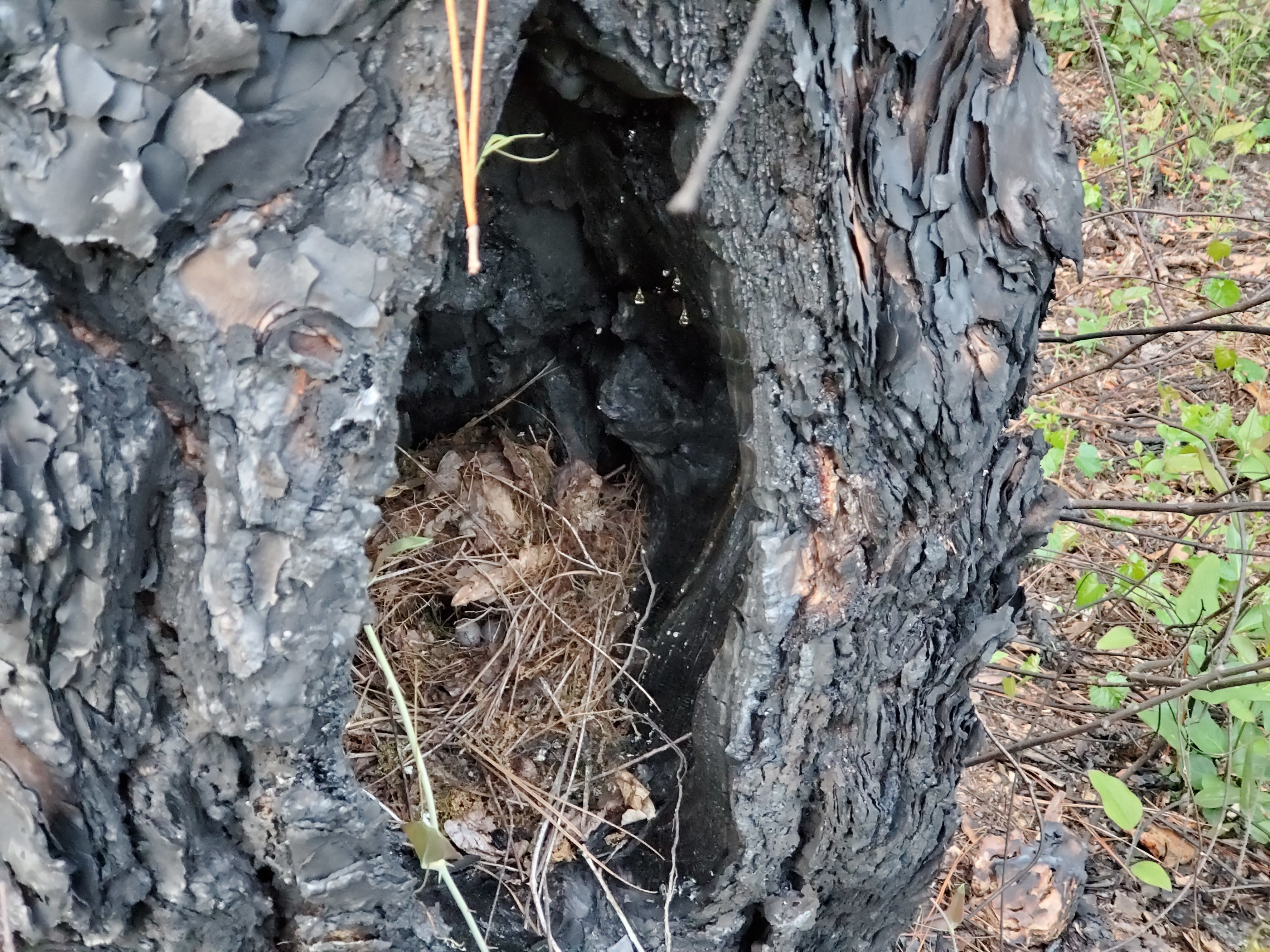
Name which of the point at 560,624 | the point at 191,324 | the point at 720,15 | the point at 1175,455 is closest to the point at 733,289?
the point at 720,15

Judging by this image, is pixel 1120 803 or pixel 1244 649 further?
pixel 1244 649

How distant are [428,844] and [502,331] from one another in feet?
2.50

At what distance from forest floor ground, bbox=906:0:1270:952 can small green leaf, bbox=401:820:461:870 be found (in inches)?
38.3

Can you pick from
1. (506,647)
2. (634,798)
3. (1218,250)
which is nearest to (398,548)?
(506,647)

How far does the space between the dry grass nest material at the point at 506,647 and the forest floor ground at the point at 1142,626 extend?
72 cm

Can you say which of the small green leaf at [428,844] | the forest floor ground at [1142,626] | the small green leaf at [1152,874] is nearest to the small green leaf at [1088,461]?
the forest floor ground at [1142,626]

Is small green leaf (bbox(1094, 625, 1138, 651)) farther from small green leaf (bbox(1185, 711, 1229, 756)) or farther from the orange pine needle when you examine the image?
the orange pine needle

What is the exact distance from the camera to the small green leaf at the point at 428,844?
0.92 m

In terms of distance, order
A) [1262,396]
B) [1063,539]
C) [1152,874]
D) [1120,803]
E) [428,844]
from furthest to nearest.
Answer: [1262,396] < [1063,539] < [1152,874] < [1120,803] < [428,844]

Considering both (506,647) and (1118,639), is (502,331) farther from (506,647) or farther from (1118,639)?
(1118,639)

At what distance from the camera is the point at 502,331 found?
54.9 inches

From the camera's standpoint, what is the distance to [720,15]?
0.84m

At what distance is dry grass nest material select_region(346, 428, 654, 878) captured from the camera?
125 centimetres

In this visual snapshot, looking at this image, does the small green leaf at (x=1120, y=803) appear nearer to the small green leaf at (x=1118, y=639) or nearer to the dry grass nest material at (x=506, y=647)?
the small green leaf at (x=1118, y=639)
